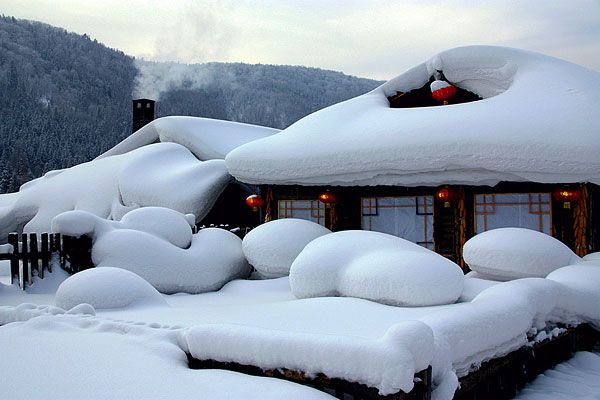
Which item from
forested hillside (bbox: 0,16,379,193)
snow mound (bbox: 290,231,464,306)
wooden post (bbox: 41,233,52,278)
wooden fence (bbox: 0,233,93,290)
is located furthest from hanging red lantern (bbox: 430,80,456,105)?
forested hillside (bbox: 0,16,379,193)

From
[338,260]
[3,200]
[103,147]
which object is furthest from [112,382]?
[103,147]

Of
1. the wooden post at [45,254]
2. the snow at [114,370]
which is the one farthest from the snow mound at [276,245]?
the snow at [114,370]

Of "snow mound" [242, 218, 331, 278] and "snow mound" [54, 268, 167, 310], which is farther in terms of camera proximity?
"snow mound" [242, 218, 331, 278]

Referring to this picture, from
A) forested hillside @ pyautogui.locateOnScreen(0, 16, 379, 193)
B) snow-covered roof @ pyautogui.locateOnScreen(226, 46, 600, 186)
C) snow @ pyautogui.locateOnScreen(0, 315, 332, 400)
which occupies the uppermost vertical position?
forested hillside @ pyautogui.locateOnScreen(0, 16, 379, 193)

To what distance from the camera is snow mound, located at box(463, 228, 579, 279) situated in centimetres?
867

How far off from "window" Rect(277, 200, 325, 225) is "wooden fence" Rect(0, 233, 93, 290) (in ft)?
15.2

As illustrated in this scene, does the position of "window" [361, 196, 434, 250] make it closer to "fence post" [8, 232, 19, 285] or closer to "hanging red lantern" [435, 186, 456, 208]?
"hanging red lantern" [435, 186, 456, 208]

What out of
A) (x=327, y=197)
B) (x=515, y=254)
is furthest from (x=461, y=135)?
(x=327, y=197)

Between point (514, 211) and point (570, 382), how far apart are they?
18.1 feet

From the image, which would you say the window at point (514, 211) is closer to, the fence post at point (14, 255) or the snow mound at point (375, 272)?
the snow mound at point (375, 272)

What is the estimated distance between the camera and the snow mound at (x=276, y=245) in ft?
35.8

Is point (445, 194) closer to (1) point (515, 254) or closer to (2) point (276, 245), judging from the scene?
(1) point (515, 254)

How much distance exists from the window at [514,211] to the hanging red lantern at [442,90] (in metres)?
2.52

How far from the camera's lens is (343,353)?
3.98 meters
